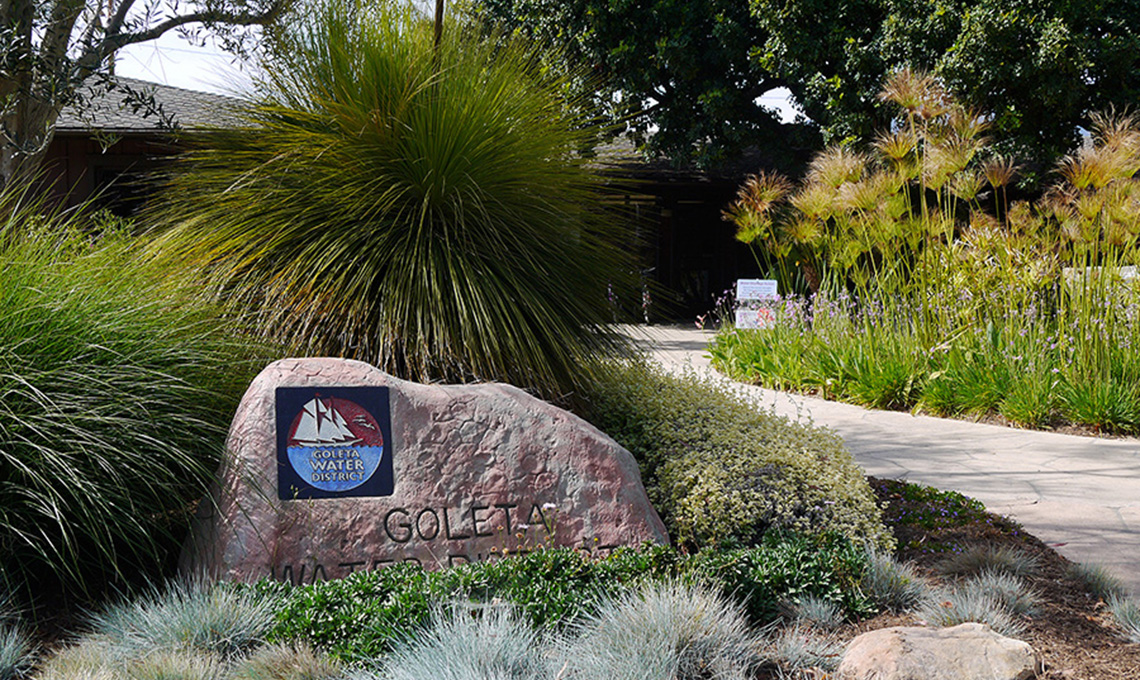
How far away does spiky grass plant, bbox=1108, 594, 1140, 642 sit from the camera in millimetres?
3049

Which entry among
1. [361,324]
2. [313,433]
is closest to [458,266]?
[361,324]

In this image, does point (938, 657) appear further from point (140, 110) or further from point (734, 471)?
point (140, 110)

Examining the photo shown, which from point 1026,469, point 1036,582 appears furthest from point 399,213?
point 1026,469

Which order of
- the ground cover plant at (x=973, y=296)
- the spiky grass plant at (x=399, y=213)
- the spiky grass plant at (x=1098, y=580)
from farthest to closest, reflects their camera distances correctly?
the ground cover plant at (x=973, y=296), the spiky grass plant at (x=399, y=213), the spiky grass plant at (x=1098, y=580)

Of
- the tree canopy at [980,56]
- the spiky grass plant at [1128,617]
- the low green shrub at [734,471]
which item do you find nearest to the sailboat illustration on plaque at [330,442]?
the low green shrub at [734,471]

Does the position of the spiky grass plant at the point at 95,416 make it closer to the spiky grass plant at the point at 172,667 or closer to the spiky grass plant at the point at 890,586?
the spiky grass plant at the point at 172,667

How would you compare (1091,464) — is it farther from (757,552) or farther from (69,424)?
(69,424)

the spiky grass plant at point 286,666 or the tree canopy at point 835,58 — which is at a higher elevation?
the tree canopy at point 835,58

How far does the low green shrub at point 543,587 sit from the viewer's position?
2.81m

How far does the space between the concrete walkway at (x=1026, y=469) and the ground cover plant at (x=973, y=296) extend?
0.36 metres

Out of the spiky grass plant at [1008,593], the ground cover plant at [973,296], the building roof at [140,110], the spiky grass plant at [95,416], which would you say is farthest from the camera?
the ground cover plant at [973,296]

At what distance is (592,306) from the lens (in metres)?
4.80

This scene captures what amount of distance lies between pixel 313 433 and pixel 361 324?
0.93 metres

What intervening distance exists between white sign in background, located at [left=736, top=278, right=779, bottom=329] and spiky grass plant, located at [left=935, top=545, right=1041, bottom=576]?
6.50 meters
